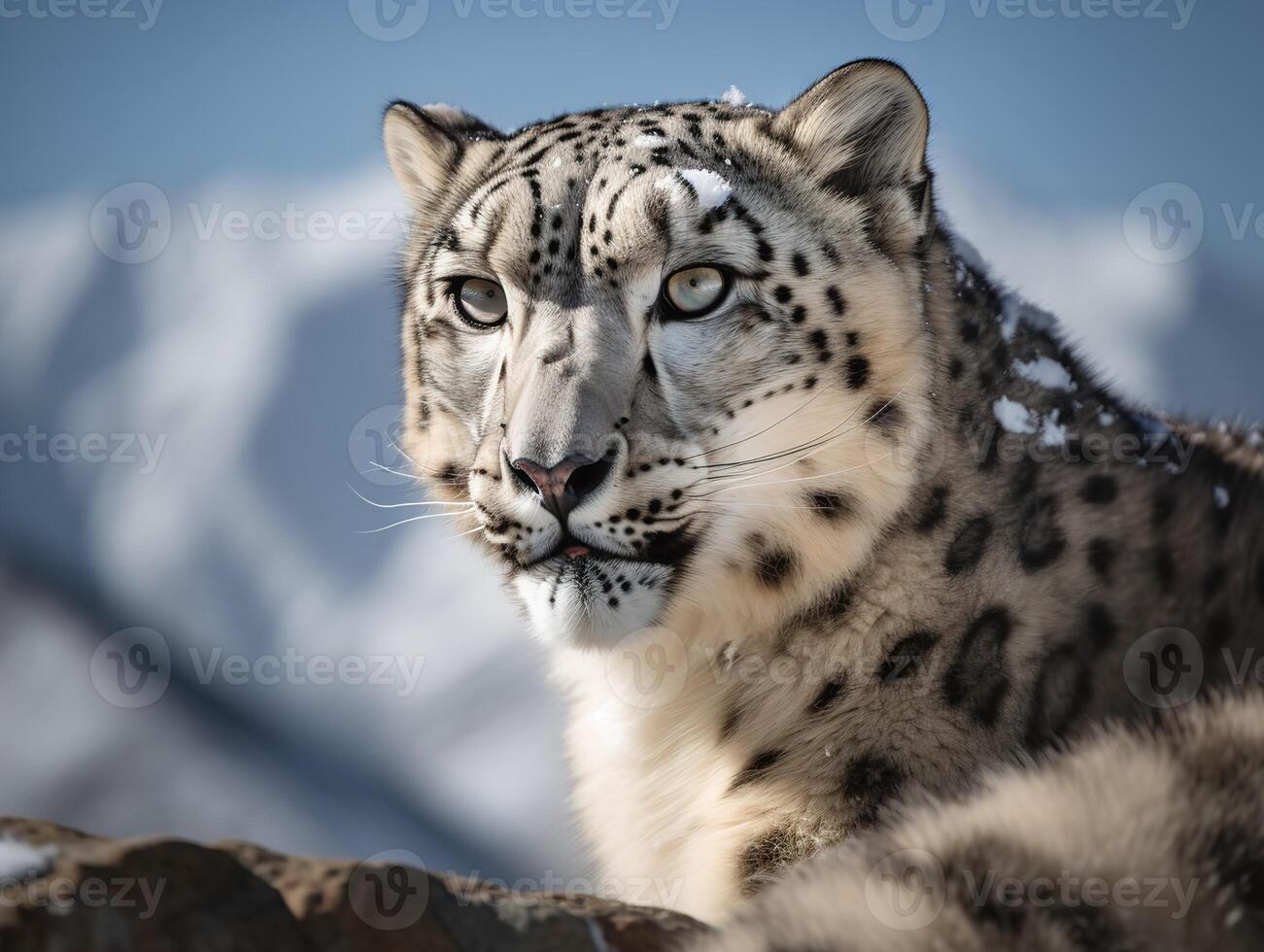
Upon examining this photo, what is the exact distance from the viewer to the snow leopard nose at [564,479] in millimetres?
2053

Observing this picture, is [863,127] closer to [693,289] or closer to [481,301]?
[693,289]

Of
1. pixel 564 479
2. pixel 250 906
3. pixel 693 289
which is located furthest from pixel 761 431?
pixel 250 906

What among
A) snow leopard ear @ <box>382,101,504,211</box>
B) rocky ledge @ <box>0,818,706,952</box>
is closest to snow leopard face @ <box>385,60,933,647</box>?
snow leopard ear @ <box>382,101,504,211</box>

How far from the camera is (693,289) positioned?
2314 mm

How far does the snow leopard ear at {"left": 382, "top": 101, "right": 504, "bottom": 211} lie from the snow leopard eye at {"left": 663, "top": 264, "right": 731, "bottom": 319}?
95 centimetres

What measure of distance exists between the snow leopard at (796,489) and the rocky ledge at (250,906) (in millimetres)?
638

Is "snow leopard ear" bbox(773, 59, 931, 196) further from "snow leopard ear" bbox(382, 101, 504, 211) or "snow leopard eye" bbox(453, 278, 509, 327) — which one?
"snow leopard ear" bbox(382, 101, 504, 211)

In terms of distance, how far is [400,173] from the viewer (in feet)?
10.3

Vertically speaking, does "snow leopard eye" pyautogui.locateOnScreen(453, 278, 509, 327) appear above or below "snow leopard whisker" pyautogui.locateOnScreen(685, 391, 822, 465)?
above

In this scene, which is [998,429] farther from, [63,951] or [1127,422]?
[63,951]

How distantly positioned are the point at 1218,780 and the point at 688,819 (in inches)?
46.5

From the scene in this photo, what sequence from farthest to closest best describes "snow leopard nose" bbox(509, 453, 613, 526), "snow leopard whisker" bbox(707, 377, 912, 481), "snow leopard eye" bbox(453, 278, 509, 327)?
"snow leopard eye" bbox(453, 278, 509, 327)
"snow leopard whisker" bbox(707, 377, 912, 481)
"snow leopard nose" bbox(509, 453, 613, 526)

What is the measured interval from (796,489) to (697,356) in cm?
34

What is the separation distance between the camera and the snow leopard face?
2164mm
